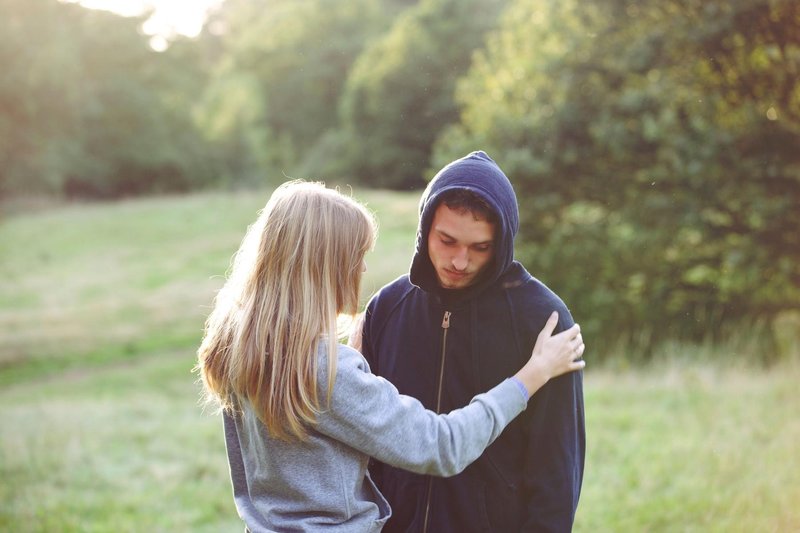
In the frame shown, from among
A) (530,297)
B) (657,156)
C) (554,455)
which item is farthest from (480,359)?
(657,156)

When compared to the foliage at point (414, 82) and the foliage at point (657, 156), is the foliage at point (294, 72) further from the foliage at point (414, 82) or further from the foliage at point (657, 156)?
the foliage at point (657, 156)

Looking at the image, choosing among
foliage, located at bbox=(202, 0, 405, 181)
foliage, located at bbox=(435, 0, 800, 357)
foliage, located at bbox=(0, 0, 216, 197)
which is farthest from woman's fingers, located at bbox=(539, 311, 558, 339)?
foliage, located at bbox=(202, 0, 405, 181)

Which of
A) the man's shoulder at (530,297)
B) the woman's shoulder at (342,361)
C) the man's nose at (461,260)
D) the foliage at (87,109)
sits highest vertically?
the foliage at (87,109)

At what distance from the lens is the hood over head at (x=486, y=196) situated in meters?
2.44

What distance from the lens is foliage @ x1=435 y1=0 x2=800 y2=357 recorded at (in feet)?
34.7

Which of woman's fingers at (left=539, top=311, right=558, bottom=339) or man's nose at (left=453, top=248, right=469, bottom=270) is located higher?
man's nose at (left=453, top=248, right=469, bottom=270)

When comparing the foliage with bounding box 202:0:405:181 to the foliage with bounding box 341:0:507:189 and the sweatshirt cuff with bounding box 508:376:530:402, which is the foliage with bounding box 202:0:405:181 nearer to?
the foliage with bounding box 341:0:507:189

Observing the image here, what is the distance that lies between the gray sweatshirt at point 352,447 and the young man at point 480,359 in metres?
0.22

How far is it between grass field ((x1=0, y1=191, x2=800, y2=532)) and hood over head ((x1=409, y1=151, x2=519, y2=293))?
7.37 feet

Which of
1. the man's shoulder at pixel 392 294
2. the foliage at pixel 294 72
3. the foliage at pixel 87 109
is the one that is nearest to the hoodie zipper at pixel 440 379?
the man's shoulder at pixel 392 294

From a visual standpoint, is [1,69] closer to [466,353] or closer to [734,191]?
[734,191]

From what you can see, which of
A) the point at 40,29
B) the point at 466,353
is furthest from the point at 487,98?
the point at 40,29

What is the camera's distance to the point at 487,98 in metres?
14.4

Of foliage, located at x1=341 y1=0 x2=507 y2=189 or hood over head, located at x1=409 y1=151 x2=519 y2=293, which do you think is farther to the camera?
foliage, located at x1=341 y1=0 x2=507 y2=189
